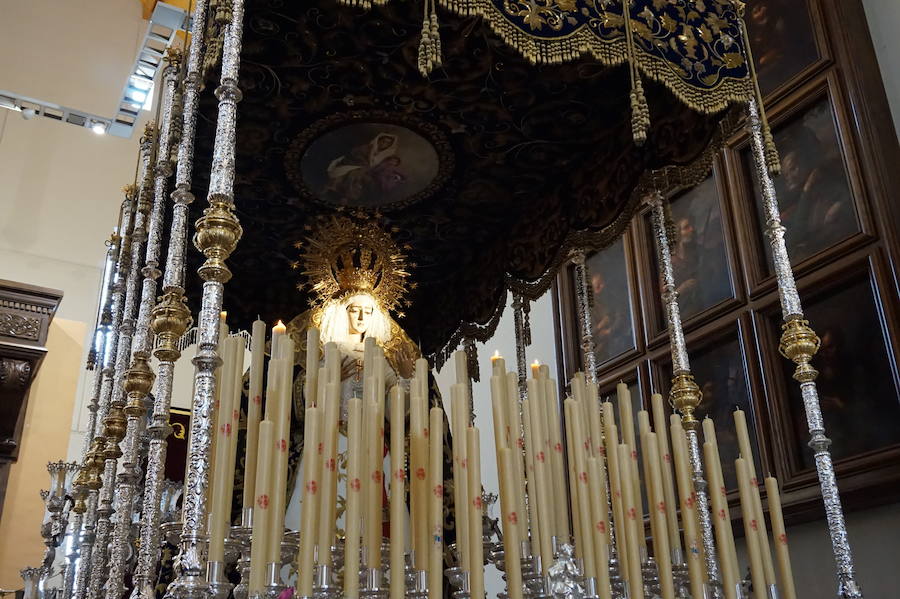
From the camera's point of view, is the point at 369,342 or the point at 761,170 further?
the point at 761,170

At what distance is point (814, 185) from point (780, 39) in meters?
1.03

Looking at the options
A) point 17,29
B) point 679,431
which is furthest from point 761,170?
point 17,29

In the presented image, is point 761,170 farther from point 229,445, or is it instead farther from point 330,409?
point 229,445

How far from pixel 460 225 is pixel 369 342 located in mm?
2175

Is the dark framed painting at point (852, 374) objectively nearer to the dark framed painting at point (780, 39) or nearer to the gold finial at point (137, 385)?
the dark framed painting at point (780, 39)

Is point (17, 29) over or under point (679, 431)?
over

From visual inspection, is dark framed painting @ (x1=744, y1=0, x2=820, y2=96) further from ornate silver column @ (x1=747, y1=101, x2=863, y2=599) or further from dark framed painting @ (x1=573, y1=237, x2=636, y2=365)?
dark framed painting @ (x1=573, y1=237, x2=636, y2=365)

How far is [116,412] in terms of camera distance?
3.89m

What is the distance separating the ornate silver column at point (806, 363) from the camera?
10.5ft

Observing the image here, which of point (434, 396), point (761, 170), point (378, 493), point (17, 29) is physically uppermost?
point (17, 29)

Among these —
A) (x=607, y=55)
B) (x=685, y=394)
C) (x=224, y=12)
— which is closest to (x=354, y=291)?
(x=685, y=394)

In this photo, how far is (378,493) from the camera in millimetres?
2756

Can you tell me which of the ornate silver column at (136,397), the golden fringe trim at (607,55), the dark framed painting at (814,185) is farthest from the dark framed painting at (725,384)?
the ornate silver column at (136,397)

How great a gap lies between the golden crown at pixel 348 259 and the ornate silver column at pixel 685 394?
1560 mm
